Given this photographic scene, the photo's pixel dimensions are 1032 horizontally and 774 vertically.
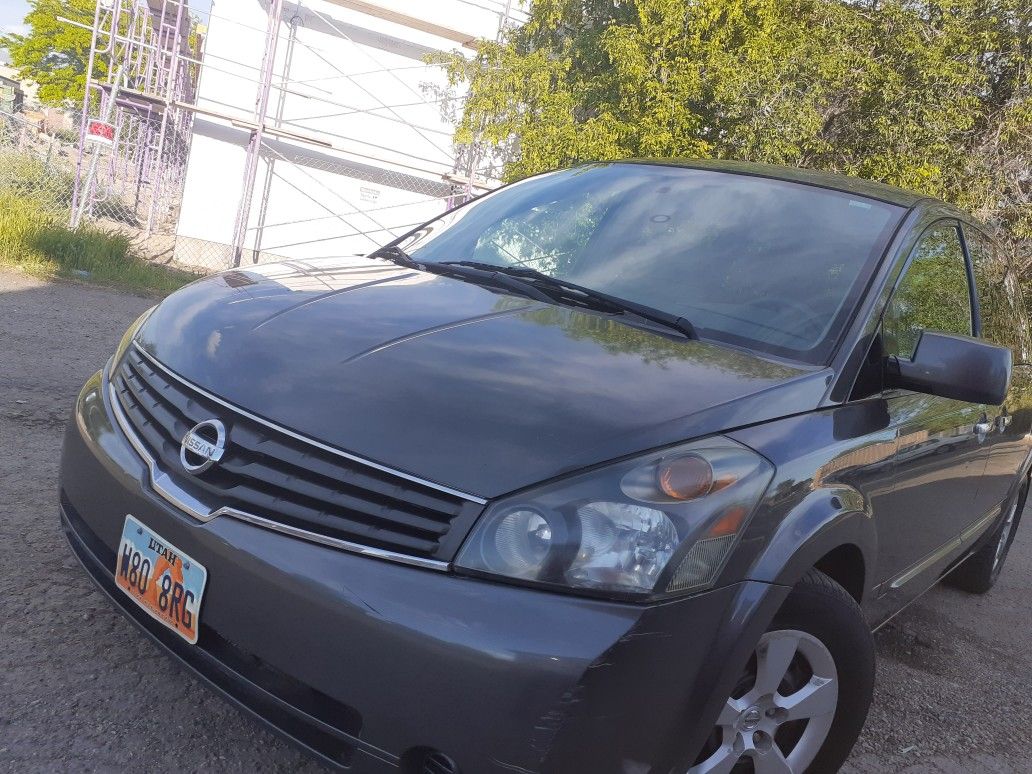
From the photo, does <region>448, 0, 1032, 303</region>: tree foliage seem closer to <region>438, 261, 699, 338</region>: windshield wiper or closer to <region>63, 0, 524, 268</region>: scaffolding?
<region>63, 0, 524, 268</region>: scaffolding

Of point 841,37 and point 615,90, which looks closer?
point 841,37

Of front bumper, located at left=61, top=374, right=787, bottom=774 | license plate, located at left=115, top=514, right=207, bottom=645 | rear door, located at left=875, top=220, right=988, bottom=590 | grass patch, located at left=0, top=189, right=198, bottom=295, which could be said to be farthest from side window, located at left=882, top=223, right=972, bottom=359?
grass patch, located at left=0, top=189, right=198, bottom=295

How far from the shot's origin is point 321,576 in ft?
5.23

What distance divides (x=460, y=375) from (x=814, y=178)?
168 cm

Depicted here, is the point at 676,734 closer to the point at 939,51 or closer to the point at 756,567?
the point at 756,567

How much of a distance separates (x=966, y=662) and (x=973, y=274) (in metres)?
1.49

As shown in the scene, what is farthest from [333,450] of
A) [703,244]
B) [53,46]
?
[53,46]

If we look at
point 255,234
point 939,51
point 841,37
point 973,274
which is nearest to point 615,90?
point 841,37

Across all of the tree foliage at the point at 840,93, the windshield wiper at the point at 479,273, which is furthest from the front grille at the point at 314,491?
the tree foliage at the point at 840,93

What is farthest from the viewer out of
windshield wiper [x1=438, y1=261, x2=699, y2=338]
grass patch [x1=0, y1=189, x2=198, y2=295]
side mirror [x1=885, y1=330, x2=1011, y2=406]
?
grass patch [x1=0, y1=189, x2=198, y2=295]

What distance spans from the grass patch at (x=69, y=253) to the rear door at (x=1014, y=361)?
6787mm

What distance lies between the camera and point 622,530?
160 centimetres

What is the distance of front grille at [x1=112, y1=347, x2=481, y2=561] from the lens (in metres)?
1.62

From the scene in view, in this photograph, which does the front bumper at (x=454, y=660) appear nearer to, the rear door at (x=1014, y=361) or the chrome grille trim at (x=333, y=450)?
the chrome grille trim at (x=333, y=450)
